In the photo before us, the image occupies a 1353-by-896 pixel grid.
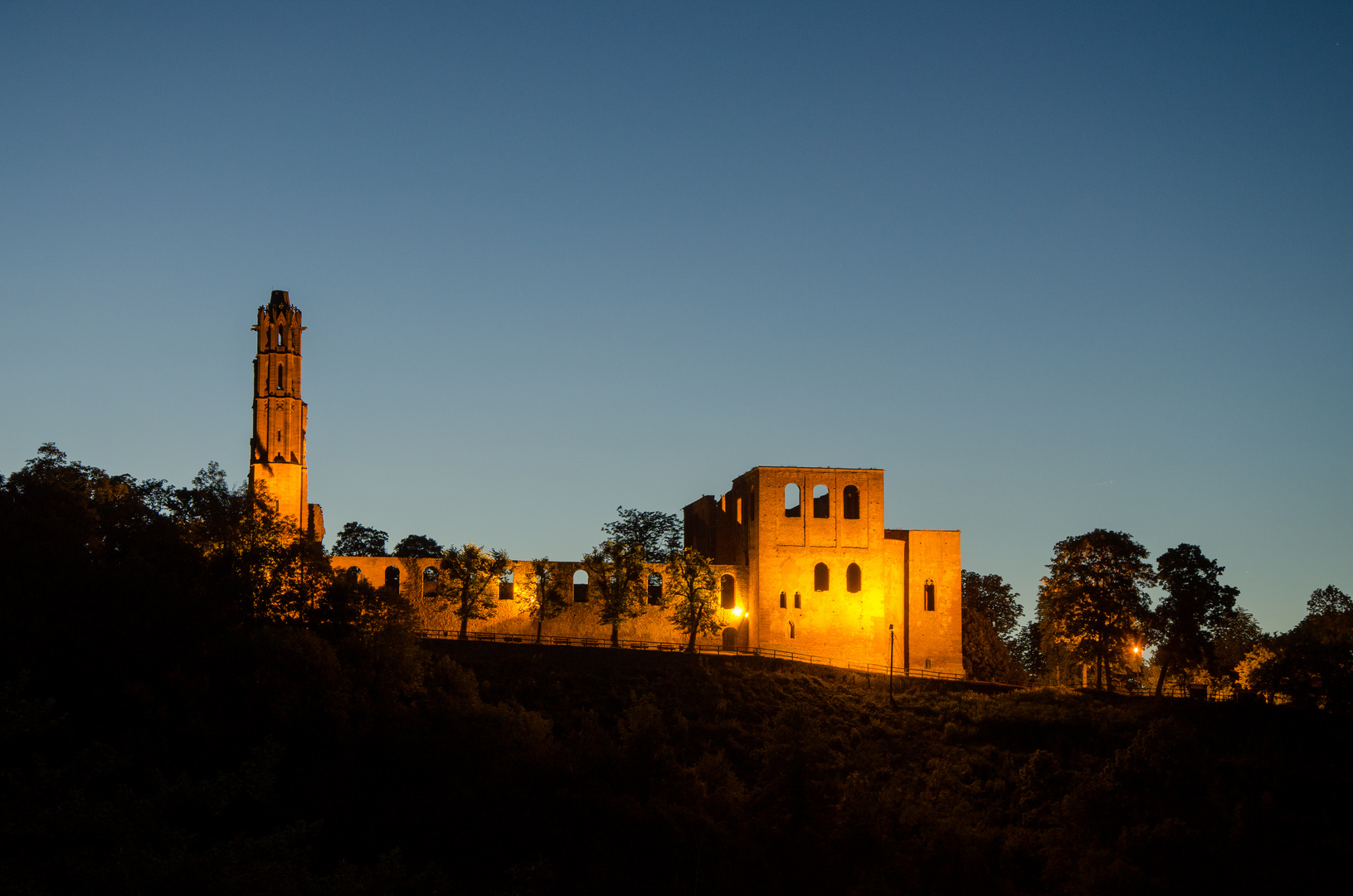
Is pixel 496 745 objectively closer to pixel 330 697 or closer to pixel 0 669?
pixel 330 697

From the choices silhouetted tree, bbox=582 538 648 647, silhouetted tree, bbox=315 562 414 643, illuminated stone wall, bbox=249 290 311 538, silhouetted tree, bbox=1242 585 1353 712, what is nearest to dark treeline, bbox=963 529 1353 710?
silhouetted tree, bbox=1242 585 1353 712

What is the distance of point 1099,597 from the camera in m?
47.2

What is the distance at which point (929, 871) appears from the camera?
107ft

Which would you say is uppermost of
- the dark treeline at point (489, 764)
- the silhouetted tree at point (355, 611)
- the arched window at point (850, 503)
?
the arched window at point (850, 503)

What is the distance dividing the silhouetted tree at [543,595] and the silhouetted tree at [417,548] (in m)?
26.3

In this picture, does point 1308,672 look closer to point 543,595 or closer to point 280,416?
point 543,595

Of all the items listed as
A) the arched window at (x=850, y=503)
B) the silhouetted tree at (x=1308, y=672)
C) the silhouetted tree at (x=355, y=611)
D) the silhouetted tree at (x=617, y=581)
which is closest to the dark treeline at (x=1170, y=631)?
the silhouetted tree at (x=1308, y=672)

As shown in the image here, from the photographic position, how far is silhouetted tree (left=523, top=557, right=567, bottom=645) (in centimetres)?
5288

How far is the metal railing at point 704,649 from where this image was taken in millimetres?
51469

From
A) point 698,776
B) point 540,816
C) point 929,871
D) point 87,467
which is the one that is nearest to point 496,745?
point 540,816

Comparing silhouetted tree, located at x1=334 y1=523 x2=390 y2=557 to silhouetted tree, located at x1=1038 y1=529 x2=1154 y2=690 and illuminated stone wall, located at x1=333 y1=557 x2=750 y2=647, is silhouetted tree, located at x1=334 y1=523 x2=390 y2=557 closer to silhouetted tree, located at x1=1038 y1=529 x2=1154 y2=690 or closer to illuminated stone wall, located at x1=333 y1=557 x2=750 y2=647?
illuminated stone wall, located at x1=333 y1=557 x2=750 y2=647

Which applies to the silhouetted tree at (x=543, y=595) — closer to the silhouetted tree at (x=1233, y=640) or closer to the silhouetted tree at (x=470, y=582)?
the silhouetted tree at (x=470, y=582)

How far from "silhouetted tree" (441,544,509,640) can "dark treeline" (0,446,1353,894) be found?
838cm

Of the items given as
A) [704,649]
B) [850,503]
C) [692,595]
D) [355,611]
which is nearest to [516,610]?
[692,595]
